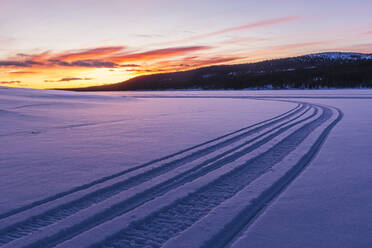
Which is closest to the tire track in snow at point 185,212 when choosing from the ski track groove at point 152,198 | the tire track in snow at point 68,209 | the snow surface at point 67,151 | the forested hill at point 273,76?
the ski track groove at point 152,198

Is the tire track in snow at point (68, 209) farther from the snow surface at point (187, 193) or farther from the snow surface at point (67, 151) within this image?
the snow surface at point (67, 151)

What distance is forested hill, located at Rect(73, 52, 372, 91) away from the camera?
317 feet

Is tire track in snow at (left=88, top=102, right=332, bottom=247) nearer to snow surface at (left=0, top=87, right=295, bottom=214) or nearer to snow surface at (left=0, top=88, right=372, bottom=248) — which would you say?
snow surface at (left=0, top=88, right=372, bottom=248)

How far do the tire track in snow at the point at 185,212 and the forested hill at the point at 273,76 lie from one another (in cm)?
9031

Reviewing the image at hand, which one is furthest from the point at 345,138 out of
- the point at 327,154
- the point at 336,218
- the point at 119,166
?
the point at 119,166

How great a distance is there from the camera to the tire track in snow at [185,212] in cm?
240

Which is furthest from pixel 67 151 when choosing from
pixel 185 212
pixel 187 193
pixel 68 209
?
pixel 185 212

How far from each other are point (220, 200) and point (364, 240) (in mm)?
1362

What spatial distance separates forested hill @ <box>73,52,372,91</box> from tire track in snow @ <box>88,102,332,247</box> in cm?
9031

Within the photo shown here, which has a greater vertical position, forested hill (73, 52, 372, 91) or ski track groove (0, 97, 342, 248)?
forested hill (73, 52, 372, 91)

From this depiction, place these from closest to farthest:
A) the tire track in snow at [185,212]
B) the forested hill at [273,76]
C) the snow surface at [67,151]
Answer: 1. the tire track in snow at [185,212]
2. the snow surface at [67,151]
3. the forested hill at [273,76]

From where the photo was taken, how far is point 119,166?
452 centimetres

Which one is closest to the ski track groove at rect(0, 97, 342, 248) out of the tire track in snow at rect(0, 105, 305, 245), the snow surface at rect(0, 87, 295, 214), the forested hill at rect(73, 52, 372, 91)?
the tire track in snow at rect(0, 105, 305, 245)

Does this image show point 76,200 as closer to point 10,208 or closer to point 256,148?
point 10,208
